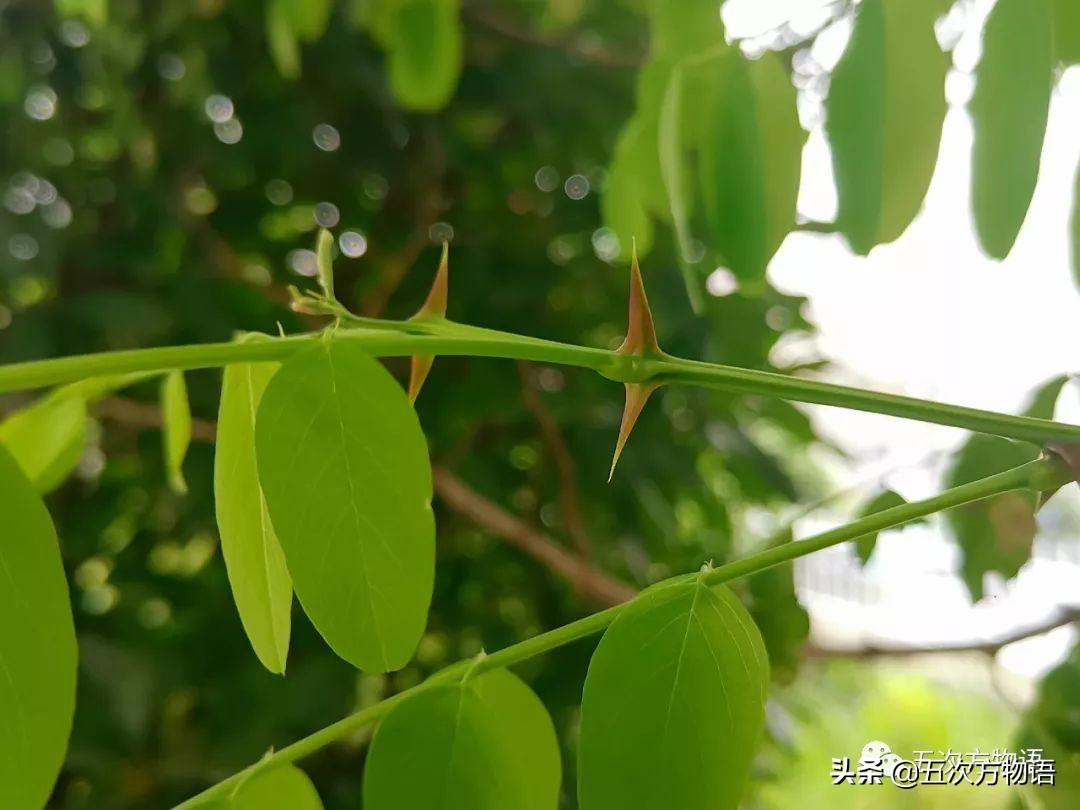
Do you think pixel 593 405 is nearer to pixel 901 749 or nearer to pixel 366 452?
pixel 901 749

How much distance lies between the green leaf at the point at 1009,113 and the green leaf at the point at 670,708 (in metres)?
0.14

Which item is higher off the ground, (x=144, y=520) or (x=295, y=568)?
(x=295, y=568)

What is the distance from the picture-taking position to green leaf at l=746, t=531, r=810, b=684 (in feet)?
1.08

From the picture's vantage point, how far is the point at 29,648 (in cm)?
13

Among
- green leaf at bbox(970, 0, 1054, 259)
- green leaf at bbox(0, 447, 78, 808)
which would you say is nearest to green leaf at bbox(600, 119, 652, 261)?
green leaf at bbox(970, 0, 1054, 259)

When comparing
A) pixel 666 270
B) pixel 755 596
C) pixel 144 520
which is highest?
pixel 666 270

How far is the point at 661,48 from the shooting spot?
1.06 ft

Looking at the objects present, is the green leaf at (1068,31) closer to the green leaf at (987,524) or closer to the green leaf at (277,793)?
the green leaf at (987,524)

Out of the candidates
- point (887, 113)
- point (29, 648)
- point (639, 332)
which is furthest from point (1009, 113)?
point (29, 648)

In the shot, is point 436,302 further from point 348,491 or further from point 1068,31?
point 1068,31

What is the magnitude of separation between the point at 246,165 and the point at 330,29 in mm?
109

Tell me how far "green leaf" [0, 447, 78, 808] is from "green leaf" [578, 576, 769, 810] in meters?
0.09

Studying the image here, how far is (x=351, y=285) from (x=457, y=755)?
47 centimetres

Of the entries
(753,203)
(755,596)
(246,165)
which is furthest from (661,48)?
(246,165)
